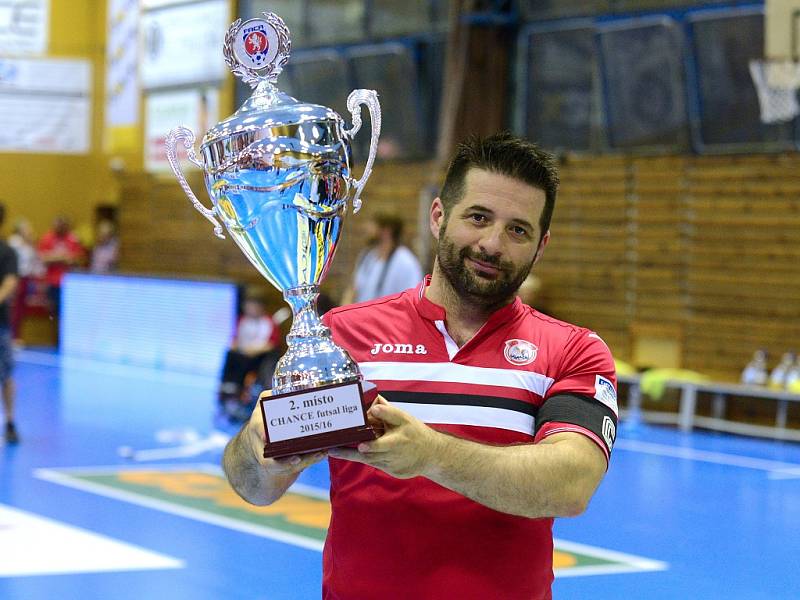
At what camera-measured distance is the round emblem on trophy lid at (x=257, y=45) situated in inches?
103

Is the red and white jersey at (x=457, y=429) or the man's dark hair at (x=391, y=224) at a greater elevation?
the man's dark hair at (x=391, y=224)

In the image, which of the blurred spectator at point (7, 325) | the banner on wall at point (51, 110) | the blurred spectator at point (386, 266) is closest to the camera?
the blurred spectator at point (7, 325)

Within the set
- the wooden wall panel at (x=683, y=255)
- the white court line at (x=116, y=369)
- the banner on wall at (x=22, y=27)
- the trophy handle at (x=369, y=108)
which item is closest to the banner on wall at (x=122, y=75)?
the banner on wall at (x=22, y=27)

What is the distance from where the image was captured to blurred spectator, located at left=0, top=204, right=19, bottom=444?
9773mm

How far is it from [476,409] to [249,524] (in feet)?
17.4

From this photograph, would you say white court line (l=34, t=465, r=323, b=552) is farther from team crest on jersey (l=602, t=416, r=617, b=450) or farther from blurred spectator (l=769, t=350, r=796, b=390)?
blurred spectator (l=769, t=350, r=796, b=390)

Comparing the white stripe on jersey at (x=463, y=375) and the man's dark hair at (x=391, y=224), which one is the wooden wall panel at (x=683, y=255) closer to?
the man's dark hair at (x=391, y=224)

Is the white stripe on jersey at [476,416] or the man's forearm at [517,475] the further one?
the white stripe on jersey at [476,416]

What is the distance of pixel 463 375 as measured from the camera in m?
2.50

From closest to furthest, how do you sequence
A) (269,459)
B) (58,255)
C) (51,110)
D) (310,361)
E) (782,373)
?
1. (269,459)
2. (310,361)
3. (782,373)
4. (58,255)
5. (51,110)

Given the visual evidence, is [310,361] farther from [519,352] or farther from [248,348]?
[248,348]

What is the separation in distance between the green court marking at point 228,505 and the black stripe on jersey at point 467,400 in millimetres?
4219

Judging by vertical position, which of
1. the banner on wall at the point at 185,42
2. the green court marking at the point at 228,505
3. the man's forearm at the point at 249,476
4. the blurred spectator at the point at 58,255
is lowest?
the green court marking at the point at 228,505

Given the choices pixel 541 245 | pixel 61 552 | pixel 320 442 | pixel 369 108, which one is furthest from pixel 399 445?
pixel 61 552
